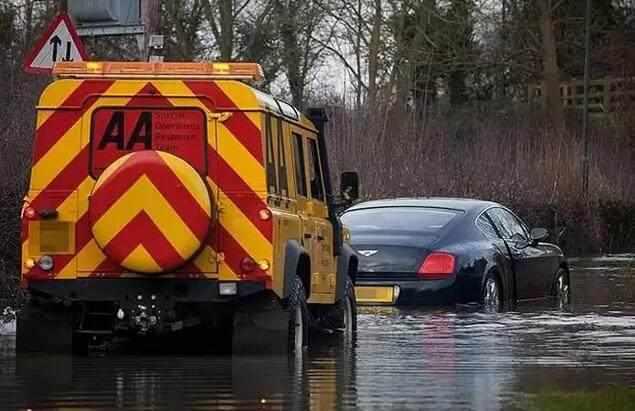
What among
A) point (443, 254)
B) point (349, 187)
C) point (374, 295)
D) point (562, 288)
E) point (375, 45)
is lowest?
point (562, 288)

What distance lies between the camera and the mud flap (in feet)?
42.5

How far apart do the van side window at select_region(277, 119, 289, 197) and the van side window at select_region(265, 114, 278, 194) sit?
20 centimetres

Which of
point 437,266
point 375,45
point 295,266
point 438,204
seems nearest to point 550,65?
point 375,45

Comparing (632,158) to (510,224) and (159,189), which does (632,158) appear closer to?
(510,224)

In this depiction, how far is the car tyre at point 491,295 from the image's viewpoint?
1862 centimetres

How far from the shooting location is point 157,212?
40.0ft

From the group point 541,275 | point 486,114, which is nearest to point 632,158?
point 486,114

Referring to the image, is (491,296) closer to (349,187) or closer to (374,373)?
(349,187)

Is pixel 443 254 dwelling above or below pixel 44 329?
above

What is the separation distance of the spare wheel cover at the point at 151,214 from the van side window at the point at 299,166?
181cm

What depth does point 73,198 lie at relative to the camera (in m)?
12.6

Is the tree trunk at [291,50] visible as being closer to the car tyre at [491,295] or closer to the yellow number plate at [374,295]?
the car tyre at [491,295]

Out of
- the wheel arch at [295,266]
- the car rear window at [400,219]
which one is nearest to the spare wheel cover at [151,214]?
the wheel arch at [295,266]

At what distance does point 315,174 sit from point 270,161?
6.55 ft
